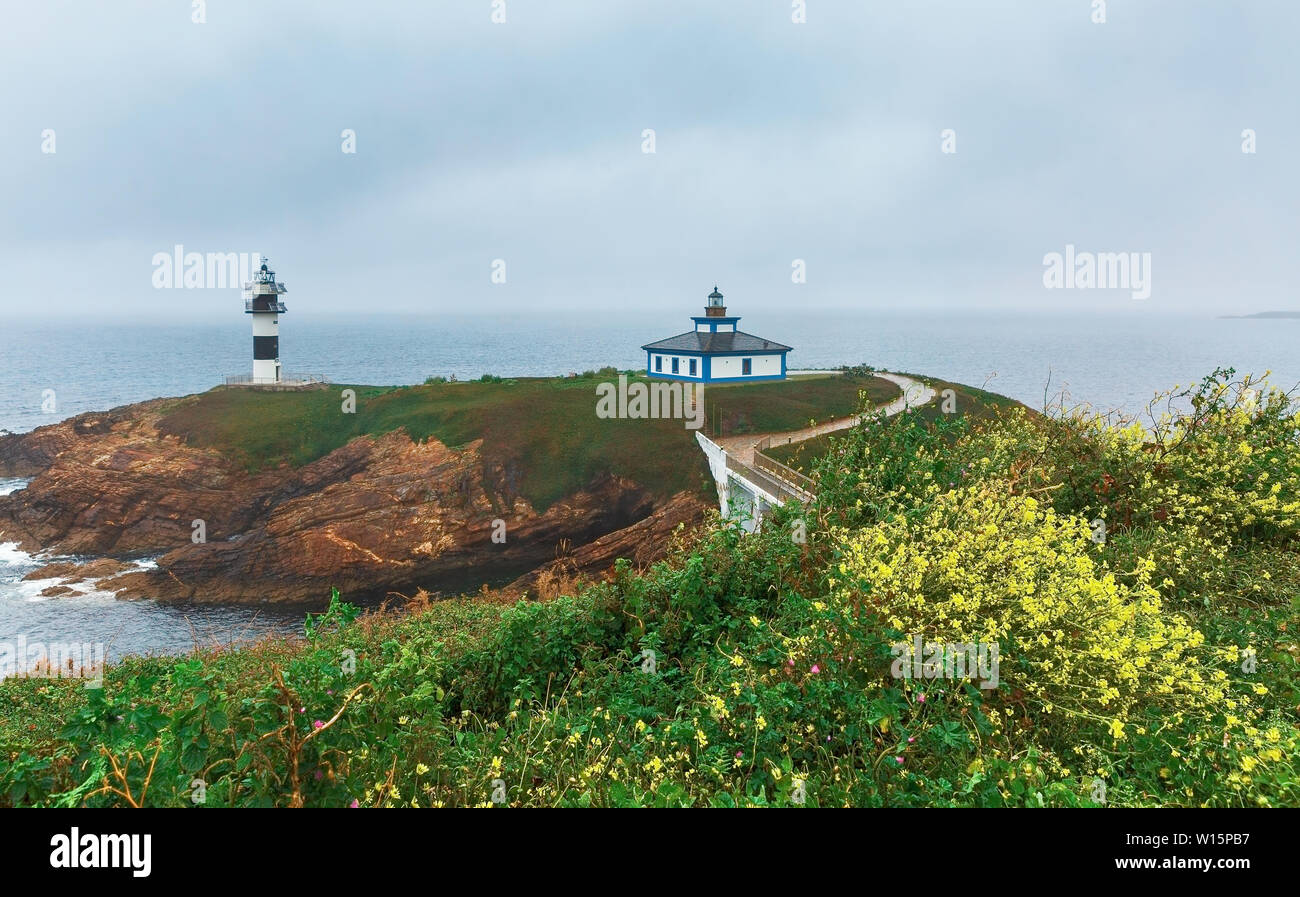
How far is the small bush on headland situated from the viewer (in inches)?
182

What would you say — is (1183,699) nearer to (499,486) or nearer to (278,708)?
(278,708)

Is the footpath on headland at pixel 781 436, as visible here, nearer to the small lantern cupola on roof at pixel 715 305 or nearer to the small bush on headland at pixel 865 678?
the small lantern cupola on roof at pixel 715 305

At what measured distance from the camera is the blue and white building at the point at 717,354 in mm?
57156

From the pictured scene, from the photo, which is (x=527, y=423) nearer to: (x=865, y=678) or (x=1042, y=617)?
(x=865, y=678)

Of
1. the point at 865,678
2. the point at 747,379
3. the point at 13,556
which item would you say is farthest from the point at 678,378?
the point at 865,678

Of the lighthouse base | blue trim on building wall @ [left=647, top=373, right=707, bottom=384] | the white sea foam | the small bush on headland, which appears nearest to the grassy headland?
blue trim on building wall @ [left=647, top=373, right=707, bottom=384]

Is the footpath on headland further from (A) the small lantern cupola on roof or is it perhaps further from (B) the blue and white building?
(A) the small lantern cupola on roof

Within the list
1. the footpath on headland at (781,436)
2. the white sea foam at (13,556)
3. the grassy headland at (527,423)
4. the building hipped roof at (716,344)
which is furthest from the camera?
the building hipped roof at (716,344)

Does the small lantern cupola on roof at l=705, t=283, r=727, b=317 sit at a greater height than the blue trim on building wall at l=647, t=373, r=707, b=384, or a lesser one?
greater

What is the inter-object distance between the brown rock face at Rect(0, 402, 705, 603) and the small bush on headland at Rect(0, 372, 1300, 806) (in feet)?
81.4

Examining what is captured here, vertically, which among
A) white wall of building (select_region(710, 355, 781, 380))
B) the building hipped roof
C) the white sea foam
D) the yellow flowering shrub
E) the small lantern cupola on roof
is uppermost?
the small lantern cupola on roof

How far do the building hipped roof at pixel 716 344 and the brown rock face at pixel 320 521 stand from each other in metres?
17.3

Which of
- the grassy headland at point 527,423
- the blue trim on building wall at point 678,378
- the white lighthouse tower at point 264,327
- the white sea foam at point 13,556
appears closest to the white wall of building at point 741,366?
the blue trim on building wall at point 678,378

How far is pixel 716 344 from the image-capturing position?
57.6 m
